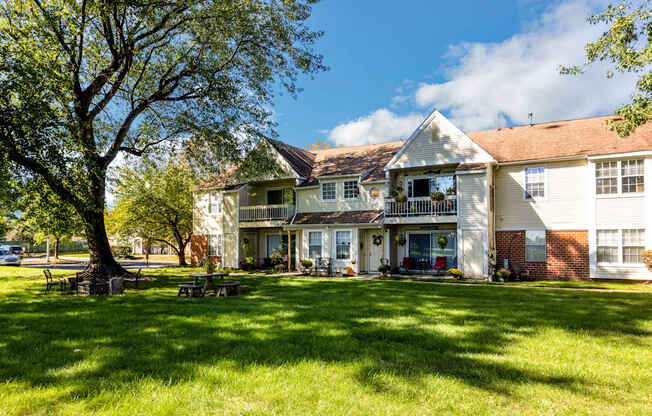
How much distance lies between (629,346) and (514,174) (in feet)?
48.7

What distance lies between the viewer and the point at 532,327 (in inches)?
314

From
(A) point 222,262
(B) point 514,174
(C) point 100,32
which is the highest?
(C) point 100,32

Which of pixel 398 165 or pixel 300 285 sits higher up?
pixel 398 165

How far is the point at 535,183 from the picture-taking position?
19.7 metres

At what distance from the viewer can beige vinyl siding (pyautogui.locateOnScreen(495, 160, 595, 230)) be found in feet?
61.2

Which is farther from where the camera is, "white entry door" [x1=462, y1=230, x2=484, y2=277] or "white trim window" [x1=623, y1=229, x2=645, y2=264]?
"white entry door" [x1=462, y1=230, x2=484, y2=277]

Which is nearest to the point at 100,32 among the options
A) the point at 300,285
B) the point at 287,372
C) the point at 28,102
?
the point at 28,102

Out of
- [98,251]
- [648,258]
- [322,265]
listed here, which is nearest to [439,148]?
[322,265]

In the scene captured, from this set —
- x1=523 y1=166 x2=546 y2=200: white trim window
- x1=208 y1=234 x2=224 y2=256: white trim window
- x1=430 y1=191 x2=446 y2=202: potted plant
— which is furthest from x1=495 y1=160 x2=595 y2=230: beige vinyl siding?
x1=208 y1=234 x2=224 y2=256: white trim window

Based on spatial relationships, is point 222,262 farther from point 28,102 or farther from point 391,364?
point 391,364

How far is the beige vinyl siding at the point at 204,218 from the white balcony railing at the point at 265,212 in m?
2.46

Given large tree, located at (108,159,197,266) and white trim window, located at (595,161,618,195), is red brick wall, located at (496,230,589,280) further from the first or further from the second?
large tree, located at (108,159,197,266)

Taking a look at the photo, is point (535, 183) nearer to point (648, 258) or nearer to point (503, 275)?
point (503, 275)

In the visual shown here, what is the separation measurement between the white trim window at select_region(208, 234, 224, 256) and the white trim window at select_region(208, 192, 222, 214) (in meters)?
1.87
